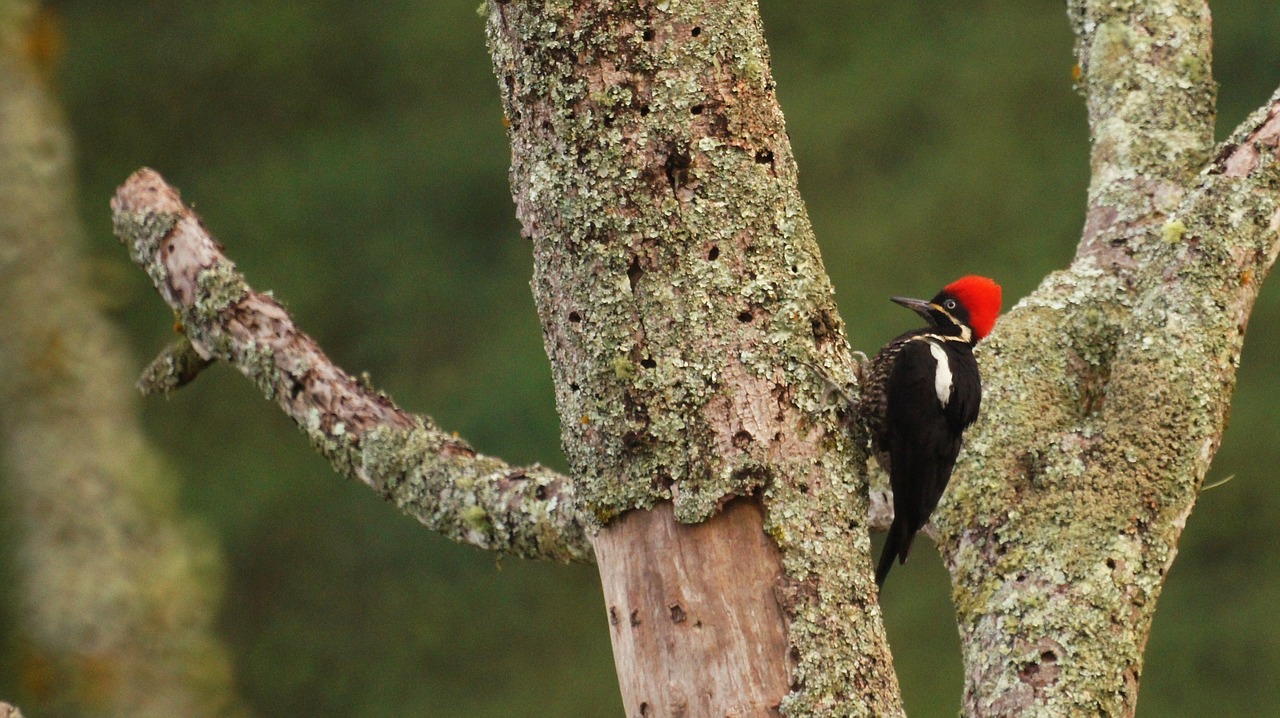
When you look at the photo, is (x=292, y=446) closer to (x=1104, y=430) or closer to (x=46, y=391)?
(x=46, y=391)

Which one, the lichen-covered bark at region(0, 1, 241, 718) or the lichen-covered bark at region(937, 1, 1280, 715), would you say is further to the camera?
the lichen-covered bark at region(0, 1, 241, 718)

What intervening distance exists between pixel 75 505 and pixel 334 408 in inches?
14.1

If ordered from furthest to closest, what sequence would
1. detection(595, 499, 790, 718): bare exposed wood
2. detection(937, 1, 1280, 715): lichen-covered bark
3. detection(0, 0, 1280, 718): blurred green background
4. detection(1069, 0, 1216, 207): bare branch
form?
detection(0, 0, 1280, 718): blurred green background → detection(1069, 0, 1216, 207): bare branch → detection(937, 1, 1280, 715): lichen-covered bark → detection(595, 499, 790, 718): bare exposed wood

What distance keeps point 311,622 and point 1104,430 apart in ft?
11.3

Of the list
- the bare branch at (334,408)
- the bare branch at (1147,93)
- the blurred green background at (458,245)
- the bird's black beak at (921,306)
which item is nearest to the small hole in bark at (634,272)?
the bare branch at (334,408)

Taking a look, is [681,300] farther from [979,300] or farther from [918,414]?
[979,300]

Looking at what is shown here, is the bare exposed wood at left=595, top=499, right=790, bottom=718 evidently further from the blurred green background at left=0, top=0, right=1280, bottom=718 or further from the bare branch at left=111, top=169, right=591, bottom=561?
the blurred green background at left=0, top=0, right=1280, bottom=718

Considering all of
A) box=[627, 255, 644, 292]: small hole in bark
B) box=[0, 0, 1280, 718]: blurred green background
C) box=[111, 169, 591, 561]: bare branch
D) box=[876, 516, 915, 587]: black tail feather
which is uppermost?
box=[0, 0, 1280, 718]: blurred green background

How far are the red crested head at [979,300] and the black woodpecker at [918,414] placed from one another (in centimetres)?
5

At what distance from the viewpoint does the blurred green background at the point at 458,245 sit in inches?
167

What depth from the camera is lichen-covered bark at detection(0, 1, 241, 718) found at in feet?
5.53

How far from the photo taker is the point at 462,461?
1.86 metres

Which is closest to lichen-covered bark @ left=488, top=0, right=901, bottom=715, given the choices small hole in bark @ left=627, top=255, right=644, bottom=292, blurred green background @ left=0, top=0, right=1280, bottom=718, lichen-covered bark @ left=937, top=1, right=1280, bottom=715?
small hole in bark @ left=627, top=255, right=644, bottom=292

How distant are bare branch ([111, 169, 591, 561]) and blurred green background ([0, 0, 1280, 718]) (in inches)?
94.3
